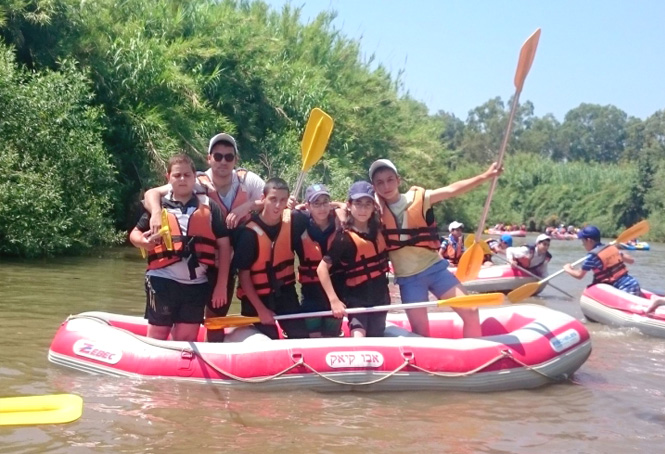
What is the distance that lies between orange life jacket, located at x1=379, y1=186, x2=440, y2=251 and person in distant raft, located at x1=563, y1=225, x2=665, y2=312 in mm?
3450

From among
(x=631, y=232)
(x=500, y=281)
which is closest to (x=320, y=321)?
(x=631, y=232)

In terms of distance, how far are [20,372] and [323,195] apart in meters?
1.92

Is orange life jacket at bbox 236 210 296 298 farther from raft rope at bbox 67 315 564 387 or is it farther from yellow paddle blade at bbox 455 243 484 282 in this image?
yellow paddle blade at bbox 455 243 484 282

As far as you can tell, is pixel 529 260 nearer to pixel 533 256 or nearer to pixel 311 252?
pixel 533 256

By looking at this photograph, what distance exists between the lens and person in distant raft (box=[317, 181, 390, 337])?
15.5ft

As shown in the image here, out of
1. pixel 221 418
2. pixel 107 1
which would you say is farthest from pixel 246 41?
pixel 221 418

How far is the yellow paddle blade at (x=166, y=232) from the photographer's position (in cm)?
429

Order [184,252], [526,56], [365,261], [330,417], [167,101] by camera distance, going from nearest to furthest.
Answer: [330,417]
[184,252]
[365,261]
[526,56]
[167,101]

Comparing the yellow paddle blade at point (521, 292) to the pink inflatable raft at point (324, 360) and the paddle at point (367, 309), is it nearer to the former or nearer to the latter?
the pink inflatable raft at point (324, 360)

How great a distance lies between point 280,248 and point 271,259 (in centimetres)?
8

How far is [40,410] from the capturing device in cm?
355

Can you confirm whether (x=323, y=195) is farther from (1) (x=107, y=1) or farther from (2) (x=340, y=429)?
(1) (x=107, y=1)

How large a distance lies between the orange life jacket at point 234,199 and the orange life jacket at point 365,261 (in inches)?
24.4

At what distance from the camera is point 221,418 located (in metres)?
4.05
